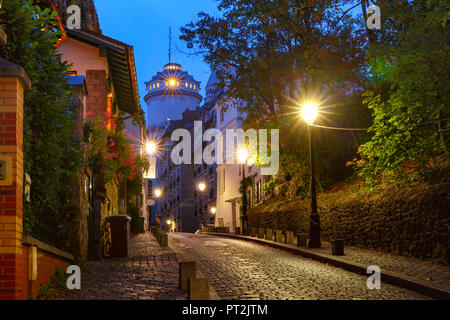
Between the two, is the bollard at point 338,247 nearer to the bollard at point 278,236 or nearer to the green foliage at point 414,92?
the green foliage at point 414,92

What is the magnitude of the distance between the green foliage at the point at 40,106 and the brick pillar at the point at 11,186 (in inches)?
35.7

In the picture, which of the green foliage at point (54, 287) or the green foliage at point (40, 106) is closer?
the green foliage at point (54, 287)

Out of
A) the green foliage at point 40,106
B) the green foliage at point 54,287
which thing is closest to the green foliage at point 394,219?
the green foliage at point 54,287

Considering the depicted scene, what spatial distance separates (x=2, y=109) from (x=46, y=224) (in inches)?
129

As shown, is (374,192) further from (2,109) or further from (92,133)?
(2,109)

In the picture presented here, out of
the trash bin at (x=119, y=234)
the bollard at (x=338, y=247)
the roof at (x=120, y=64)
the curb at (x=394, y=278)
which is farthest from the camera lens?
the roof at (x=120, y=64)

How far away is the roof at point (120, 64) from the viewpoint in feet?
64.0

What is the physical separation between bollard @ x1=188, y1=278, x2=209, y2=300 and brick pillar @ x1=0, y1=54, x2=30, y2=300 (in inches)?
86.1

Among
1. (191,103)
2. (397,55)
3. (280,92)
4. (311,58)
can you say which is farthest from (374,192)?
(191,103)

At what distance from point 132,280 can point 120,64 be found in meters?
13.2

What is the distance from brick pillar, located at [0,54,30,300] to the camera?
6.62 meters

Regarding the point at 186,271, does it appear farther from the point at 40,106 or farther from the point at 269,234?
the point at 269,234

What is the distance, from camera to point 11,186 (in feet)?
22.1

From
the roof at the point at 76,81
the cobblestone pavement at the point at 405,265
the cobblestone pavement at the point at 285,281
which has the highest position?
the roof at the point at 76,81
